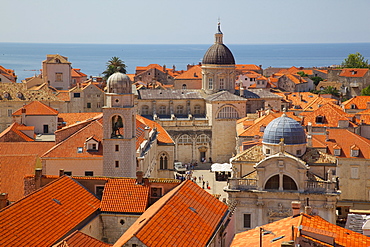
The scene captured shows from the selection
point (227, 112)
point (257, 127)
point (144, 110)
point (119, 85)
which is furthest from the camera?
point (144, 110)

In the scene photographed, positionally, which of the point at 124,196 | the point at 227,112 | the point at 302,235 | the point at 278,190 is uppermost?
the point at 227,112

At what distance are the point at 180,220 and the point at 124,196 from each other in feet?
16.4

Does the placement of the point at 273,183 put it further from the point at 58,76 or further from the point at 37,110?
the point at 58,76

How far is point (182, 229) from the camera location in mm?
25109

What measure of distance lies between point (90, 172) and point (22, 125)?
49.9ft

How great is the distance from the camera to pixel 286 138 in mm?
41375

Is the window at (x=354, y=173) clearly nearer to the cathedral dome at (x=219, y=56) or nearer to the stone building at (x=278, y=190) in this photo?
the stone building at (x=278, y=190)

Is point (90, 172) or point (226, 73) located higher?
point (226, 73)

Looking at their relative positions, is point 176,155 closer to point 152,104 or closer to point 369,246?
point 152,104

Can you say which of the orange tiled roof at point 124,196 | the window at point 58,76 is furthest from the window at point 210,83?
the orange tiled roof at point 124,196

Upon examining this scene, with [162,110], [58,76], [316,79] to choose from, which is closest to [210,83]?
[162,110]

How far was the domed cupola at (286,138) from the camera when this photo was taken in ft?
136

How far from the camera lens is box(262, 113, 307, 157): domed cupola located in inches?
1629

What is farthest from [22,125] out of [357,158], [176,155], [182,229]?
[182,229]
